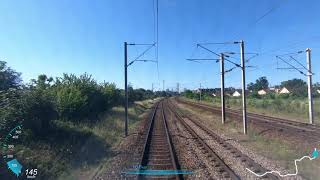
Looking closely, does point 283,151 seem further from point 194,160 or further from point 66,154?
point 66,154

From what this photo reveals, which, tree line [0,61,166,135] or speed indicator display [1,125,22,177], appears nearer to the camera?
speed indicator display [1,125,22,177]

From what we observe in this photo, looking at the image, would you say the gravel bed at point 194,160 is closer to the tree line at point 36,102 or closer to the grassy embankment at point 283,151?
the grassy embankment at point 283,151

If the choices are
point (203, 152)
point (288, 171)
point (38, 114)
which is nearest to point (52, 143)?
point (38, 114)

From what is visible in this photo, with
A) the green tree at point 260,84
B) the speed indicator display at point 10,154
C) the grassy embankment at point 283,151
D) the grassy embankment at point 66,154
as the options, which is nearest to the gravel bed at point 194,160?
the grassy embankment at point 283,151

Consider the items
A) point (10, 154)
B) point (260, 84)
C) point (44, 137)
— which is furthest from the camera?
point (260, 84)

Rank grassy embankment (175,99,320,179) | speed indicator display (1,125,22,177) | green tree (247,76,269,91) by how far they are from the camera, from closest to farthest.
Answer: speed indicator display (1,125,22,177)
grassy embankment (175,99,320,179)
green tree (247,76,269,91)

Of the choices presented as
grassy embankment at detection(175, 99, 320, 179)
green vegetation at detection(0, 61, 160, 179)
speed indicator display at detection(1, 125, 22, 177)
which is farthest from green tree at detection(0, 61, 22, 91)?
grassy embankment at detection(175, 99, 320, 179)

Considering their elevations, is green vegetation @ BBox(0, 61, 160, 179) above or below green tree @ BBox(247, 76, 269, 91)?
below

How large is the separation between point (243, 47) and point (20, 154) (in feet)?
57.1

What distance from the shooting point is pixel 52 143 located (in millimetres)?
14000

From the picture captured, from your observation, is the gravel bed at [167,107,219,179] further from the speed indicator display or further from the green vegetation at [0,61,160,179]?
the speed indicator display

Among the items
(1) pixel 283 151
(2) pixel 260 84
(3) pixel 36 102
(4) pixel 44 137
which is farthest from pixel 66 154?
(2) pixel 260 84

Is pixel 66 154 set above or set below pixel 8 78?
below

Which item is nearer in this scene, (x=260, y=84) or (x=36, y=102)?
(x=36, y=102)
